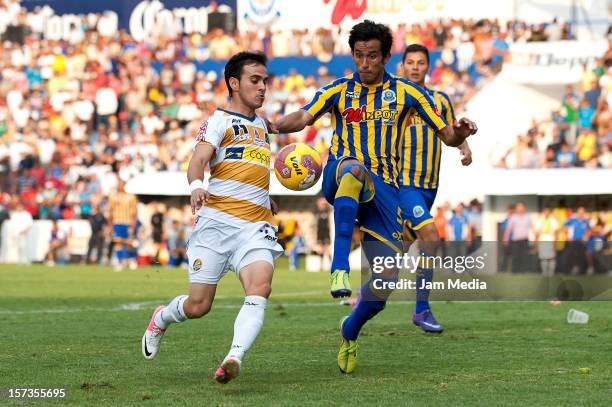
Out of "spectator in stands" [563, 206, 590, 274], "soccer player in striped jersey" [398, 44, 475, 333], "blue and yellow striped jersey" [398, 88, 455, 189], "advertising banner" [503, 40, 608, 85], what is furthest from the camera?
"advertising banner" [503, 40, 608, 85]

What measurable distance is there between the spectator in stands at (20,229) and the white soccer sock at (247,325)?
76.9 ft

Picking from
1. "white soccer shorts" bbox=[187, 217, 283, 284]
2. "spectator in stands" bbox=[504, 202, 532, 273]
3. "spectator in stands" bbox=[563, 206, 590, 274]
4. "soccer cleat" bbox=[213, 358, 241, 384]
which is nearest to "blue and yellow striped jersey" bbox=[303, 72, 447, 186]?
"white soccer shorts" bbox=[187, 217, 283, 284]

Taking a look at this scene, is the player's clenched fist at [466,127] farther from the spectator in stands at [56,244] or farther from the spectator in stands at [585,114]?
the spectator in stands at [56,244]

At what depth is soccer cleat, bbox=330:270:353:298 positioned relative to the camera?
8.20m

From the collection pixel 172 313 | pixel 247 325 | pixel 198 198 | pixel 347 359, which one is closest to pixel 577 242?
pixel 347 359

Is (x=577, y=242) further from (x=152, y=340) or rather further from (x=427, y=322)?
(x=152, y=340)

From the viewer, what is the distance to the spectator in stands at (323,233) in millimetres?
27381

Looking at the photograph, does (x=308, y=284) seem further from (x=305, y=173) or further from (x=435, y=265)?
(x=305, y=173)

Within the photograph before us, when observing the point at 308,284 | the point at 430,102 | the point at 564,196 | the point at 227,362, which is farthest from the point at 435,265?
the point at 564,196

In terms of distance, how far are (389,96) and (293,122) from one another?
2.36ft

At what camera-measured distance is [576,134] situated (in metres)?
26.1

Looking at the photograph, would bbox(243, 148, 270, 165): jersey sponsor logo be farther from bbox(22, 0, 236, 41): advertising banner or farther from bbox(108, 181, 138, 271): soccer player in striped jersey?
bbox(22, 0, 236, 41): advertising banner

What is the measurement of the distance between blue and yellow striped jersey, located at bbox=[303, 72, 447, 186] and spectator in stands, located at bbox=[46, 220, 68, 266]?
21810 millimetres

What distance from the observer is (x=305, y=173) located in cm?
891
